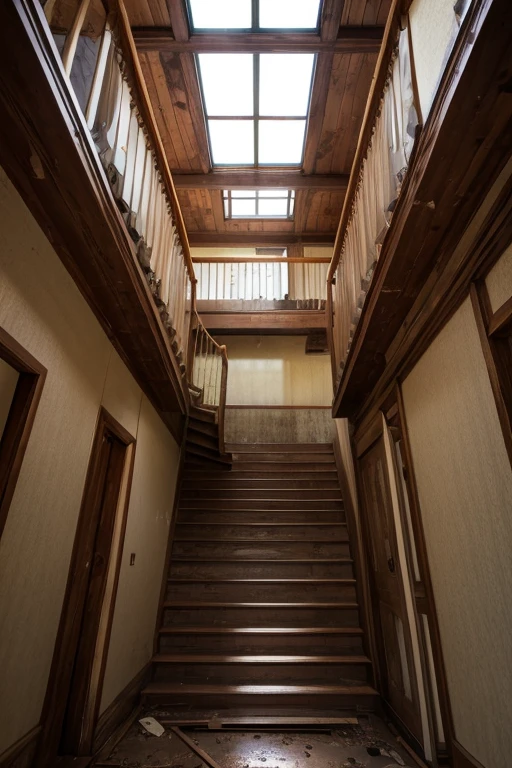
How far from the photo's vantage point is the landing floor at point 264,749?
2.19 meters

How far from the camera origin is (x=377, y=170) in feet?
7.19

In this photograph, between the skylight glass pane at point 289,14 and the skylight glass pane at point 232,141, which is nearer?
the skylight glass pane at point 289,14

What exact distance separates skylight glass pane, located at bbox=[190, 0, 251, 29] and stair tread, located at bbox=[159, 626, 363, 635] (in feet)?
18.3

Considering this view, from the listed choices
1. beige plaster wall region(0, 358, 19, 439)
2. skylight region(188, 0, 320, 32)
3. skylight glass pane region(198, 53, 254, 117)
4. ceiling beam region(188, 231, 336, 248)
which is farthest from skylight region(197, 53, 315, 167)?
beige plaster wall region(0, 358, 19, 439)

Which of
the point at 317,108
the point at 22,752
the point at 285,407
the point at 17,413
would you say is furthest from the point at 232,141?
the point at 22,752

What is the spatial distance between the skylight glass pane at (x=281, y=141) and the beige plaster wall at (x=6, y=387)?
4830 mm

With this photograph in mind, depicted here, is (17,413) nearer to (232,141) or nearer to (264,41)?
(264,41)

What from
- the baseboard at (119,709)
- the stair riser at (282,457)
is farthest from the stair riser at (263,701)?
the stair riser at (282,457)

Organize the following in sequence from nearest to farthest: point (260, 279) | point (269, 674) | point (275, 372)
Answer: point (269, 674) < point (260, 279) < point (275, 372)

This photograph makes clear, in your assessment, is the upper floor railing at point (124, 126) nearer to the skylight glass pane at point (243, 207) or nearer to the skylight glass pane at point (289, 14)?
the skylight glass pane at point (289, 14)

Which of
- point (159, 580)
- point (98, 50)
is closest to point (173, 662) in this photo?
point (159, 580)

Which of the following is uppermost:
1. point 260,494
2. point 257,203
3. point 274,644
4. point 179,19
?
point 257,203

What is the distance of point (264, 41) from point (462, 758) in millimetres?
5543

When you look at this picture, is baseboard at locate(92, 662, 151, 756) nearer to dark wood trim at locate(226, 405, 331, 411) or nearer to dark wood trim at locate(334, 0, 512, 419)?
dark wood trim at locate(334, 0, 512, 419)
